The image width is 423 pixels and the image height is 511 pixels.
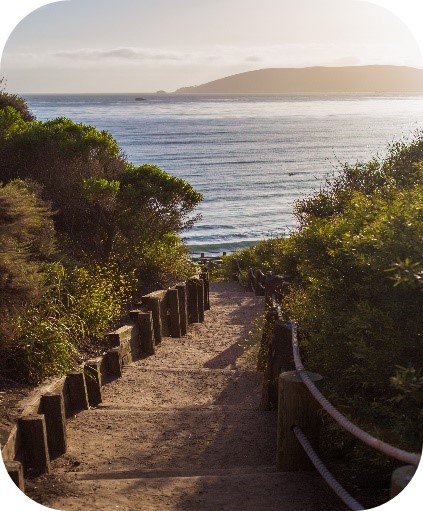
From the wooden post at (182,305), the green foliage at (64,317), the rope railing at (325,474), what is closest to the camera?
the rope railing at (325,474)

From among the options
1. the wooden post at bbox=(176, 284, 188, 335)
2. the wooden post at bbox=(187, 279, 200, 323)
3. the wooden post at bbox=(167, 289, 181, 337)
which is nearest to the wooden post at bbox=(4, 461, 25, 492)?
the wooden post at bbox=(167, 289, 181, 337)

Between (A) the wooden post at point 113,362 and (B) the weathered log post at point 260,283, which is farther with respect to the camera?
(B) the weathered log post at point 260,283

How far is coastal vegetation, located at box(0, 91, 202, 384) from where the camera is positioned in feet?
34.3

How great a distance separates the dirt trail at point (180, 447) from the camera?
486 cm

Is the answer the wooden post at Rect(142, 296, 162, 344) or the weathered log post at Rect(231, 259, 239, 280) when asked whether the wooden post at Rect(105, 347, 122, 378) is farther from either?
the weathered log post at Rect(231, 259, 239, 280)

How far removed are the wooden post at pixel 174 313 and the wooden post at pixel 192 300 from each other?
1.81 m

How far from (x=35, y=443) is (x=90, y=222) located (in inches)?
371

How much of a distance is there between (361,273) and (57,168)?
34.5 ft

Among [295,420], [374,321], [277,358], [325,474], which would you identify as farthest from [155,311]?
[325,474]

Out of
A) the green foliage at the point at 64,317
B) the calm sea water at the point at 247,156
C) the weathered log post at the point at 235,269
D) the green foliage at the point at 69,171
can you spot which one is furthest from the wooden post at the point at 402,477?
the weathered log post at the point at 235,269

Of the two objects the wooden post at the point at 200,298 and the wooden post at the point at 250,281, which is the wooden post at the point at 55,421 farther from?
the wooden post at the point at 250,281

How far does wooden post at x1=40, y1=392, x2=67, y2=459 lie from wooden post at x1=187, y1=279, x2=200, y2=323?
30.9 feet

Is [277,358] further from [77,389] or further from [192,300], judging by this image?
[192,300]

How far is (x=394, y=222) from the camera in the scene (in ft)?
15.7
